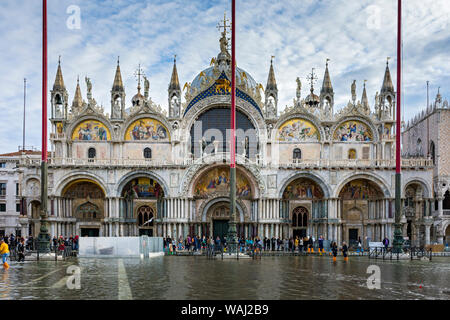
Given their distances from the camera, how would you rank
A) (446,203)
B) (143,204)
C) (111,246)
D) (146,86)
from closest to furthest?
(111,246) → (143,204) → (146,86) → (446,203)

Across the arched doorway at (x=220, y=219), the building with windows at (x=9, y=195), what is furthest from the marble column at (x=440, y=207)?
the building with windows at (x=9, y=195)

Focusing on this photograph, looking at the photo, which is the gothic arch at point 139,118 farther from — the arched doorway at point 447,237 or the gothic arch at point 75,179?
the arched doorway at point 447,237

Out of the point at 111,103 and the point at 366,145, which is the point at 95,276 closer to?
the point at 111,103

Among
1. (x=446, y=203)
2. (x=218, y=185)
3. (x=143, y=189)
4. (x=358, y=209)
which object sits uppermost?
(x=218, y=185)

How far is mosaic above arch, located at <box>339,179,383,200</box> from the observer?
144 feet

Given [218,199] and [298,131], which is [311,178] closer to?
[298,131]

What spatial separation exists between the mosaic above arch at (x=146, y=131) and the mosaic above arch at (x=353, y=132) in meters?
15.6

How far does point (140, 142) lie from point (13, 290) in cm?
3024

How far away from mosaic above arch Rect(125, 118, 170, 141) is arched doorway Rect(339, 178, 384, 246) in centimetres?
1698

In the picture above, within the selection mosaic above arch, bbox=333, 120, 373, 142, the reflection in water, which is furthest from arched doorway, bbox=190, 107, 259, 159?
the reflection in water

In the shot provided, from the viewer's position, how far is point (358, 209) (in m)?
44.4

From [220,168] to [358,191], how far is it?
12642mm

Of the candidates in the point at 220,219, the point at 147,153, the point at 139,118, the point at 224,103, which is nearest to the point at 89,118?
the point at 139,118

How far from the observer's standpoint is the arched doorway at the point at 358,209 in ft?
143
